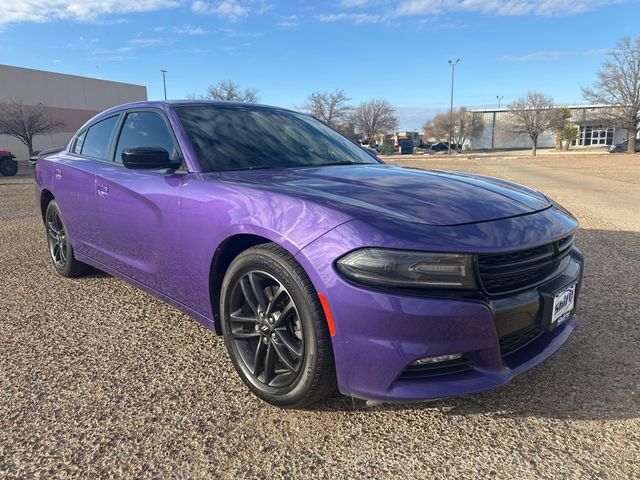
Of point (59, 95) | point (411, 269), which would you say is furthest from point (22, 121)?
point (411, 269)

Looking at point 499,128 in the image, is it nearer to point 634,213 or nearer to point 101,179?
point 634,213

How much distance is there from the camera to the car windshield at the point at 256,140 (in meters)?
2.94

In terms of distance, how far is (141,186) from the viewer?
10.1ft

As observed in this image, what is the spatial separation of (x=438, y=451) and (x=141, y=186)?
2.30m

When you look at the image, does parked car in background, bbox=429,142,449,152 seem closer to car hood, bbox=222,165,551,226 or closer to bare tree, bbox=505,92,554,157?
bare tree, bbox=505,92,554,157

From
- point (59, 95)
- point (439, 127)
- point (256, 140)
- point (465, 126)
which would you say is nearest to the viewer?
point (256, 140)

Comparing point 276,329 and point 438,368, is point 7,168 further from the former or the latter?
point 438,368

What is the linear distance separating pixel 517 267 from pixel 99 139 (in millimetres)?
3479

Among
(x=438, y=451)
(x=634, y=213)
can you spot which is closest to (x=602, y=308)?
(x=438, y=451)

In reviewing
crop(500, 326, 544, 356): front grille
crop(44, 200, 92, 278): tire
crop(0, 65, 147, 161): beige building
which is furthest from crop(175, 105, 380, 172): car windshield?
crop(0, 65, 147, 161): beige building

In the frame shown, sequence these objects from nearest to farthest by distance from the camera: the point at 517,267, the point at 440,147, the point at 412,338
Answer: the point at 412,338 → the point at 517,267 → the point at 440,147

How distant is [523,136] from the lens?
7662 cm

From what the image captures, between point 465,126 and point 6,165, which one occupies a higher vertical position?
point 465,126

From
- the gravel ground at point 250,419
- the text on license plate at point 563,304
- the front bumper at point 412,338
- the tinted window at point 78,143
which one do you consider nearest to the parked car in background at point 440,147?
the tinted window at point 78,143
